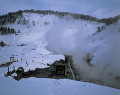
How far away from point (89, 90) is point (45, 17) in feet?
289

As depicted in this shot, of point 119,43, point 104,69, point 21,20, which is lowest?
point 104,69

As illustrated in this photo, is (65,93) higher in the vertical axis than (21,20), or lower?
lower

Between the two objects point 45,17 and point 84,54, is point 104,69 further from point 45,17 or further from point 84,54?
point 45,17

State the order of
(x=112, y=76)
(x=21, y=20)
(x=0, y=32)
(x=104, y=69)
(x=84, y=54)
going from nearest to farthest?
(x=112, y=76) < (x=104, y=69) < (x=84, y=54) < (x=0, y=32) < (x=21, y=20)

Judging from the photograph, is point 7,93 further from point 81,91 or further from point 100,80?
point 100,80

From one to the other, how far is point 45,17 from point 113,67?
82393 millimetres

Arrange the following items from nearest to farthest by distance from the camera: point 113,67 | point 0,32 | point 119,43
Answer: point 113,67, point 119,43, point 0,32

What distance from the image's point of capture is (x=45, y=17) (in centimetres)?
8538

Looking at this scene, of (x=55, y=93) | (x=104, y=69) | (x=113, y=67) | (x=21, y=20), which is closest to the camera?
(x=55, y=93)

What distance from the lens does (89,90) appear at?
516 centimetres

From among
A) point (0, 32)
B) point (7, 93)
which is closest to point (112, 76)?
point (7, 93)

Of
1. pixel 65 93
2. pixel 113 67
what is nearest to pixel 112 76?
pixel 113 67

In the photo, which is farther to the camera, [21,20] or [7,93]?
[21,20]

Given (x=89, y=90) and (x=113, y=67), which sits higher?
(x=89, y=90)
